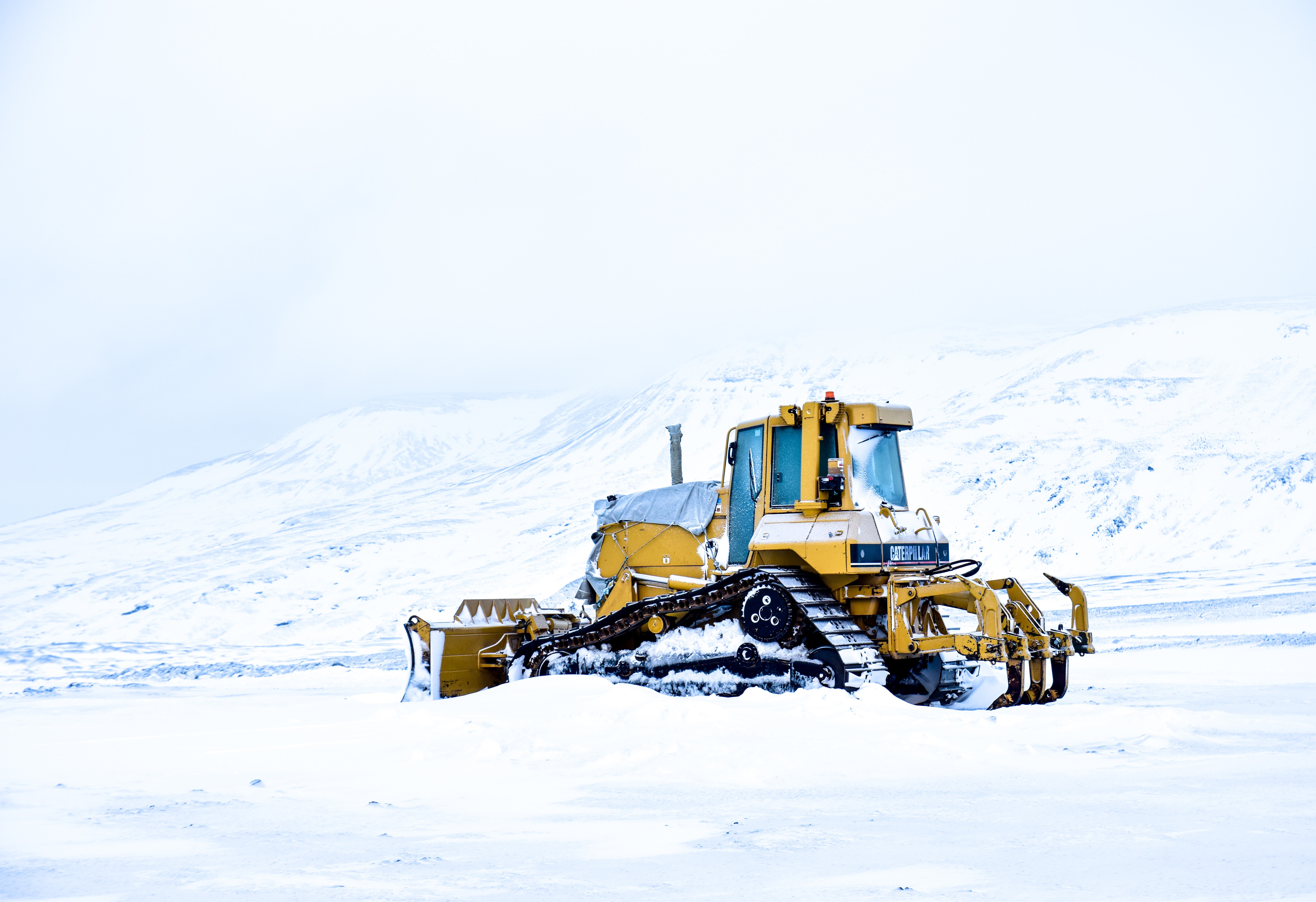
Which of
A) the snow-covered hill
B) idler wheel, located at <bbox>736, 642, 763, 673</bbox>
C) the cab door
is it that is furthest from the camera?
the snow-covered hill

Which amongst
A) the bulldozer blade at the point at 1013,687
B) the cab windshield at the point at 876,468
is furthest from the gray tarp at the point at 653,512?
the bulldozer blade at the point at 1013,687

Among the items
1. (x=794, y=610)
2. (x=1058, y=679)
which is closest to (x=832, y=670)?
(x=794, y=610)

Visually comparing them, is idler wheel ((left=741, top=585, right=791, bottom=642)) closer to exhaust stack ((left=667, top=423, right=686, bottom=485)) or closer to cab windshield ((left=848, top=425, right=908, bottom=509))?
cab windshield ((left=848, top=425, right=908, bottom=509))

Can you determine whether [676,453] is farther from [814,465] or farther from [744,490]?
[814,465]

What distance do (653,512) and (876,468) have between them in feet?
8.72

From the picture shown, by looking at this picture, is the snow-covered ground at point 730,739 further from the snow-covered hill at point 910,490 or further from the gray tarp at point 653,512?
the gray tarp at point 653,512

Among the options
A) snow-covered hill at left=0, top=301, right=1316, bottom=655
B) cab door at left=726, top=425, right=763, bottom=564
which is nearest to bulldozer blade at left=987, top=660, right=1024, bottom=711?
cab door at left=726, top=425, right=763, bottom=564

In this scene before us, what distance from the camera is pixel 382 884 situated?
4707 mm

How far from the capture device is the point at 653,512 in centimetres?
1248

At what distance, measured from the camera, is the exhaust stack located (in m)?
13.1

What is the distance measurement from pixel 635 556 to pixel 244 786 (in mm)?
6141

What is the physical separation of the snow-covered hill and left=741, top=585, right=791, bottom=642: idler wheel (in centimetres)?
1624

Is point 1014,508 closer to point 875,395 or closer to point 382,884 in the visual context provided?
point 875,395

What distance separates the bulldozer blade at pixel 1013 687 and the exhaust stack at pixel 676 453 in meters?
4.20
